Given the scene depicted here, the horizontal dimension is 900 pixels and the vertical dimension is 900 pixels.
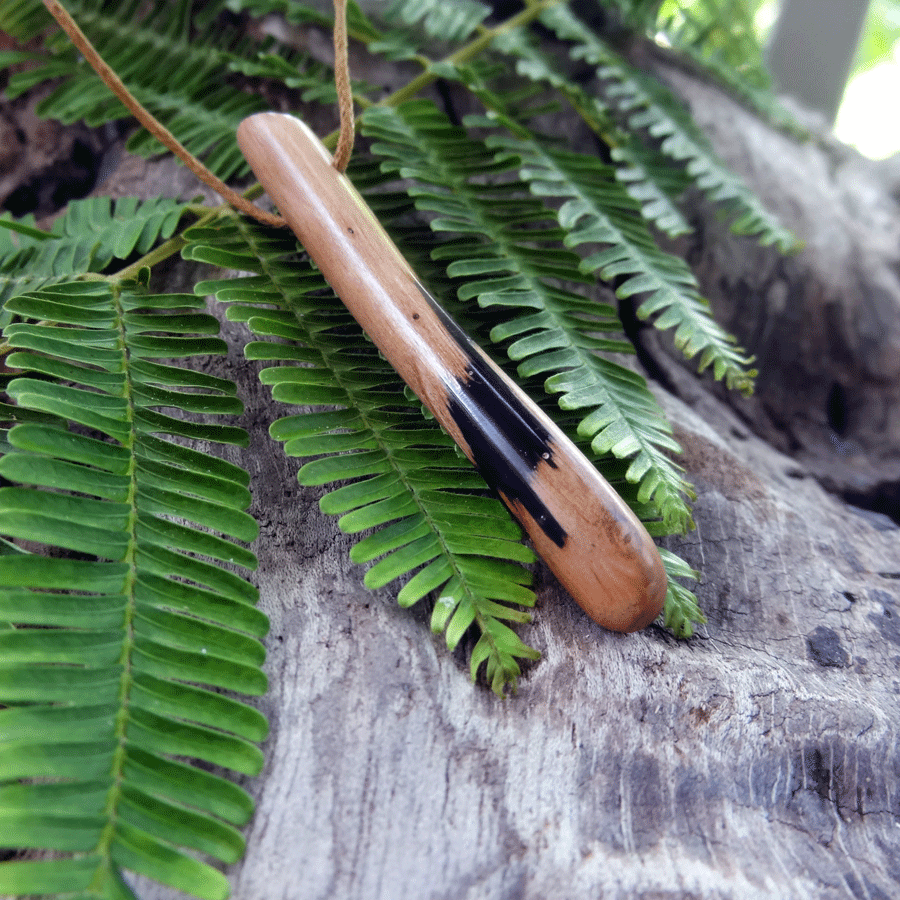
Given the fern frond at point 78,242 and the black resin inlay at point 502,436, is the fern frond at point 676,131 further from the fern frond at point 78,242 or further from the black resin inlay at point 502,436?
the fern frond at point 78,242

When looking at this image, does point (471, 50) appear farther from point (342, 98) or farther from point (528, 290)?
point (528, 290)

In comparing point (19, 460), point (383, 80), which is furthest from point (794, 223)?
point (19, 460)

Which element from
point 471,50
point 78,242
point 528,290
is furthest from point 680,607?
point 471,50

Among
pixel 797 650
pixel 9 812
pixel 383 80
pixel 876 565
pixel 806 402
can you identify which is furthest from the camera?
pixel 806 402

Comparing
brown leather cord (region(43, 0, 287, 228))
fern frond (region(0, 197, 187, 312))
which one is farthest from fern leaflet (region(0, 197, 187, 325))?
brown leather cord (region(43, 0, 287, 228))

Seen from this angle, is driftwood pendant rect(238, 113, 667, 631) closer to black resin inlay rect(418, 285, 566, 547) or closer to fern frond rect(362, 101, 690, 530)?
black resin inlay rect(418, 285, 566, 547)

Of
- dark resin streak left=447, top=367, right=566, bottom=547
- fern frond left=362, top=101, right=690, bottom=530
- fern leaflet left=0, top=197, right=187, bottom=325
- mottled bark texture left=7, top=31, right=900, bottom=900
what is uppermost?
fern leaflet left=0, top=197, right=187, bottom=325

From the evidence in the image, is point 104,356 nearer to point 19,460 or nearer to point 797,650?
point 19,460
